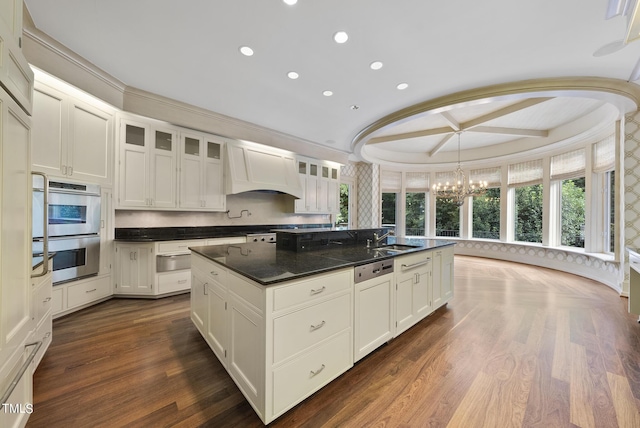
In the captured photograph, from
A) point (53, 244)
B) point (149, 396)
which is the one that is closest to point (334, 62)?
point (149, 396)

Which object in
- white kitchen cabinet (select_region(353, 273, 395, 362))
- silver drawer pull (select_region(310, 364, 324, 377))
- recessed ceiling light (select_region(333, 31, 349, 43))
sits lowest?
silver drawer pull (select_region(310, 364, 324, 377))

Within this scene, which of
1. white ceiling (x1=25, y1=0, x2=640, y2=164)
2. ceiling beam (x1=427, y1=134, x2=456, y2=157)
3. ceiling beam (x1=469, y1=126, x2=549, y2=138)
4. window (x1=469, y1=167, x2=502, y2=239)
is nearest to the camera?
white ceiling (x1=25, y1=0, x2=640, y2=164)

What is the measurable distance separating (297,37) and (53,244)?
336cm

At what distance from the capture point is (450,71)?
2.81 meters

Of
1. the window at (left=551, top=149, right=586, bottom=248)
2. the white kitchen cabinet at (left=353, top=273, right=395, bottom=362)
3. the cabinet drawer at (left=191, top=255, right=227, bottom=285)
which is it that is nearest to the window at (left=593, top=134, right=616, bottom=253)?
the window at (left=551, top=149, right=586, bottom=248)

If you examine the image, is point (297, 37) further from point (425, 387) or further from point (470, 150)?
point (470, 150)

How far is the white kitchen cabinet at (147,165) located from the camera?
3314mm

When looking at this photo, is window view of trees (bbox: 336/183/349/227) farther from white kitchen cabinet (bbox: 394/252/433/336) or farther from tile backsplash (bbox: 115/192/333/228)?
white kitchen cabinet (bbox: 394/252/433/336)

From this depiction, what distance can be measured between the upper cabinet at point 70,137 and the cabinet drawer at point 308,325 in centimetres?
301

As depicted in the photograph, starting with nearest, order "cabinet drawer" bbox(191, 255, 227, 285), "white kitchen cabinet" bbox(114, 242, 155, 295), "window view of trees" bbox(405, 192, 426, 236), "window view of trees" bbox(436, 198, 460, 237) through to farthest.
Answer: "cabinet drawer" bbox(191, 255, 227, 285)
"white kitchen cabinet" bbox(114, 242, 155, 295)
"window view of trees" bbox(436, 198, 460, 237)
"window view of trees" bbox(405, 192, 426, 236)

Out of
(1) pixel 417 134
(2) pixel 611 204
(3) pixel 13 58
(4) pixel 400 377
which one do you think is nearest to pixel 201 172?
(3) pixel 13 58

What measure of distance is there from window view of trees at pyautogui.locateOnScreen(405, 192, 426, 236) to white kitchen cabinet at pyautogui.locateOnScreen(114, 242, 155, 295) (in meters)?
6.91

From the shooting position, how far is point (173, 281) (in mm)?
3447

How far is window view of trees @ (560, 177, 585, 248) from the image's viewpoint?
4.94 m
